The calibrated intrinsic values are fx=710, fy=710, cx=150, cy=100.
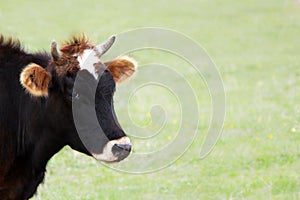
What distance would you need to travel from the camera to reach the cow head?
19.9 ft

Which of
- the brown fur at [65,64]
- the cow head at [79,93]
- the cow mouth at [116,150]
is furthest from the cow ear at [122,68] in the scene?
the cow mouth at [116,150]

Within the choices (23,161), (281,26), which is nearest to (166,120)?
(23,161)

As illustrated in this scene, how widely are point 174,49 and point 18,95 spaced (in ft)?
44.8

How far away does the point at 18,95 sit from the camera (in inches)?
257

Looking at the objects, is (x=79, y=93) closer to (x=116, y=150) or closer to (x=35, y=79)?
(x=35, y=79)

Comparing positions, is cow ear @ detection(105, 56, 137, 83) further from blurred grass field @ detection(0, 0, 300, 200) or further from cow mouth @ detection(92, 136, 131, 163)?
blurred grass field @ detection(0, 0, 300, 200)

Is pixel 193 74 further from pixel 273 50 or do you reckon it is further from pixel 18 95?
pixel 18 95

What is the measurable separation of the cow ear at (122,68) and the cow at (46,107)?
14 centimetres

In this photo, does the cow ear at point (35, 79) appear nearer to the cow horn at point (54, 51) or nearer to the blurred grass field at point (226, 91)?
the cow horn at point (54, 51)

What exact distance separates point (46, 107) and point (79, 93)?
40 centimetres

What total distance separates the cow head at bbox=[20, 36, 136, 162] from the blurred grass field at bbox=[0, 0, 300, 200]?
1.60 meters

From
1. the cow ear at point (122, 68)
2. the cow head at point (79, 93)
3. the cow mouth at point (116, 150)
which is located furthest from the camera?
the cow ear at point (122, 68)

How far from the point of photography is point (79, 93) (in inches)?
242

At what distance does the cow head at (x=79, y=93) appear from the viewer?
6.07 meters
